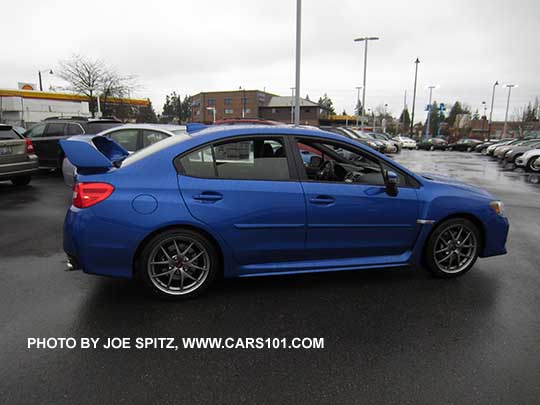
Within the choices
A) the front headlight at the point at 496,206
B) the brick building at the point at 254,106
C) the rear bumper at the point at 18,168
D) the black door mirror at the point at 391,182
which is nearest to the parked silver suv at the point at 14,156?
the rear bumper at the point at 18,168

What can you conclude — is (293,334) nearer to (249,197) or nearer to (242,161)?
(249,197)

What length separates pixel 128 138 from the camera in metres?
8.30

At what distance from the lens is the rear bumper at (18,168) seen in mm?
8695

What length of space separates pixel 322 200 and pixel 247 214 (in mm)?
720

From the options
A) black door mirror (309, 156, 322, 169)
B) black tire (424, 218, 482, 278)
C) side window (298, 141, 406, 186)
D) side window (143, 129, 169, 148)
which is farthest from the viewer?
side window (143, 129, 169, 148)

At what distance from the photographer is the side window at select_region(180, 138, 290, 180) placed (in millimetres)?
3457

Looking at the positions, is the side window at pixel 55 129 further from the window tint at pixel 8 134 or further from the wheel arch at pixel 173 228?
the wheel arch at pixel 173 228

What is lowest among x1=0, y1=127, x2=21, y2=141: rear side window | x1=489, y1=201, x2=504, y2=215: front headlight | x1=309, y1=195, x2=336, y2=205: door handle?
x1=489, y1=201, x2=504, y2=215: front headlight

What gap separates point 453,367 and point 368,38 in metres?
35.5

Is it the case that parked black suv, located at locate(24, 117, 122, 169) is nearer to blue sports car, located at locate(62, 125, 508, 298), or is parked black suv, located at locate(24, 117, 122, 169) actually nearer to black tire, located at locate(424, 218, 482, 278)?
blue sports car, located at locate(62, 125, 508, 298)

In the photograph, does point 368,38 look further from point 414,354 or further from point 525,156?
point 414,354

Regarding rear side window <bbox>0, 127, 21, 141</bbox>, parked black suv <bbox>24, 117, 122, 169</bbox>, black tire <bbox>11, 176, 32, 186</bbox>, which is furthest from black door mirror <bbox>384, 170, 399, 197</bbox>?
parked black suv <bbox>24, 117, 122, 169</bbox>

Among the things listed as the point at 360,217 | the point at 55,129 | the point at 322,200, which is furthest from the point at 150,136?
the point at 360,217

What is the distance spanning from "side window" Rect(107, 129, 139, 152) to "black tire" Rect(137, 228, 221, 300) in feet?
18.0
